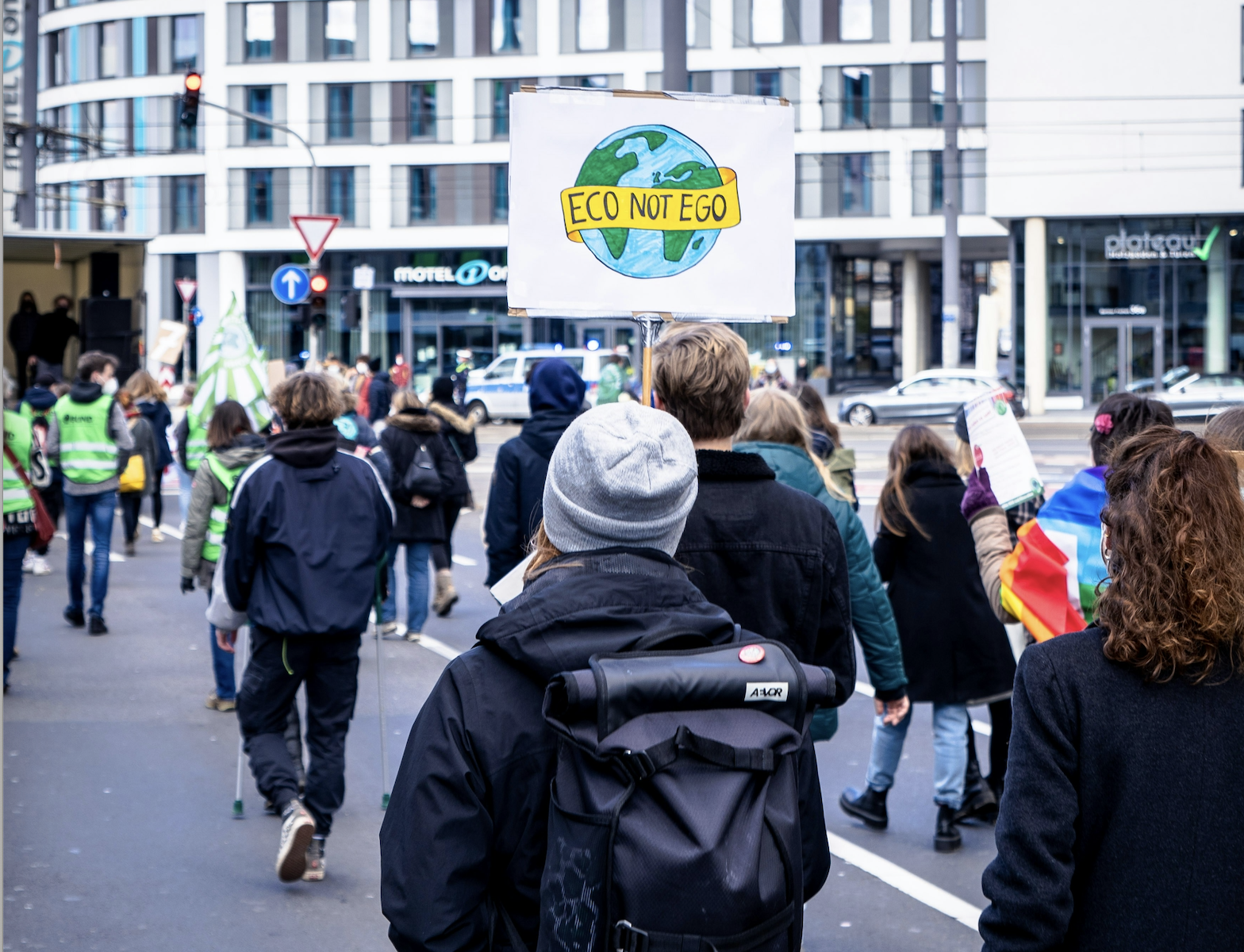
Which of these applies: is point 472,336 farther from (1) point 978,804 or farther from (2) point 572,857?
(2) point 572,857

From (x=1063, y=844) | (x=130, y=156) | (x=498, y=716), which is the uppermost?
(x=130, y=156)

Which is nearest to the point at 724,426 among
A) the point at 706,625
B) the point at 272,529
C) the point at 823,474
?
the point at 823,474

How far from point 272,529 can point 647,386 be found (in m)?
2.13

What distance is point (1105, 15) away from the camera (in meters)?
38.8

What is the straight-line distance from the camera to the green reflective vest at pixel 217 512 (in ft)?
24.0

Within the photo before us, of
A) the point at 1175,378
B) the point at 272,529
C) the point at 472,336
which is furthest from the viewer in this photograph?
the point at 472,336

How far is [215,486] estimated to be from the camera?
24.0 feet

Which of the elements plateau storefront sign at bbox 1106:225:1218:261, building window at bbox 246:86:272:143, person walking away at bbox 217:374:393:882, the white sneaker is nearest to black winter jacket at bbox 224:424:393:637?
person walking away at bbox 217:374:393:882

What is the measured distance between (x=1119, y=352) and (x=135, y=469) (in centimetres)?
3405

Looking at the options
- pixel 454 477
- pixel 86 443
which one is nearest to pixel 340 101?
pixel 86 443

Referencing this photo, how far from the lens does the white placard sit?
177 inches

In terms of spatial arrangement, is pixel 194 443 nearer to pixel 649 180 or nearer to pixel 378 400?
pixel 649 180

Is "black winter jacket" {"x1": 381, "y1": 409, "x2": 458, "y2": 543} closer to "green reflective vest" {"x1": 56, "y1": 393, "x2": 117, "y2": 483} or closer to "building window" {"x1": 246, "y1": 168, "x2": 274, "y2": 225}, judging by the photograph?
"green reflective vest" {"x1": 56, "y1": 393, "x2": 117, "y2": 483}

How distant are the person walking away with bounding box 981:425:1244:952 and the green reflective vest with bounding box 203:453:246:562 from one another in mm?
5282
